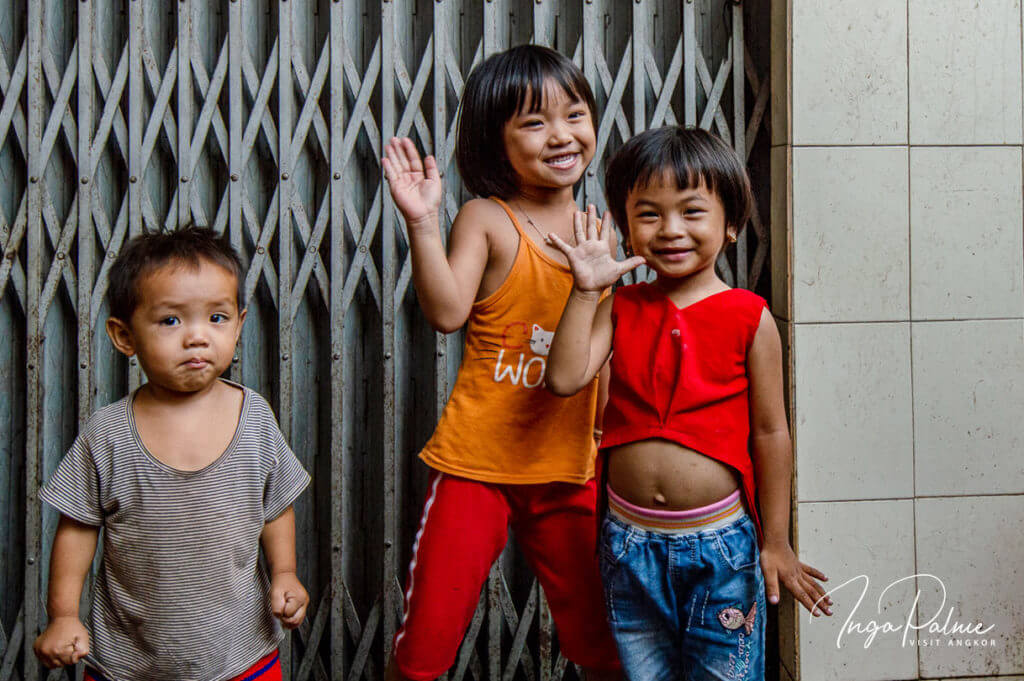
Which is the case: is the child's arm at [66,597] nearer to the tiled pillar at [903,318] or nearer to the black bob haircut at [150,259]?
the black bob haircut at [150,259]

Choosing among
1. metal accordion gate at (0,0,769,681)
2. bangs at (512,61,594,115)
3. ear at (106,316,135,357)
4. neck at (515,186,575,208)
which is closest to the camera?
ear at (106,316,135,357)

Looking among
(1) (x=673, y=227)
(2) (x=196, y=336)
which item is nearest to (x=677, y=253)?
(1) (x=673, y=227)

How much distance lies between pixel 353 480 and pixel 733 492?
67.6 inches

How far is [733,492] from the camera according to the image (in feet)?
7.06

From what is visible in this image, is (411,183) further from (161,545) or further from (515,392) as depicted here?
(161,545)

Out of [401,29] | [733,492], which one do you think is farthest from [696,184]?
[401,29]

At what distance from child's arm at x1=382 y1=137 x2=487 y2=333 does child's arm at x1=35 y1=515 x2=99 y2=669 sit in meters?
0.91

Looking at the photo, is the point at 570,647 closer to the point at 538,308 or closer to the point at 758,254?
the point at 538,308

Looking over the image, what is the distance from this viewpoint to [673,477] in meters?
2.11

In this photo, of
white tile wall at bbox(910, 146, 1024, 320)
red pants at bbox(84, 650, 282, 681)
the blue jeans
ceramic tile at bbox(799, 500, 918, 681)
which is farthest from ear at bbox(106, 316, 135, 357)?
white tile wall at bbox(910, 146, 1024, 320)

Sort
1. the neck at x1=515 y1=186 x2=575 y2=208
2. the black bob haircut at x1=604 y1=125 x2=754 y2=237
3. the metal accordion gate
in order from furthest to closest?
1. the metal accordion gate
2. the neck at x1=515 y1=186 x2=575 y2=208
3. the black bob haircut at x1=604 y1=125 x2=754 y2=237

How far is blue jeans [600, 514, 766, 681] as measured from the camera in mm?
2104

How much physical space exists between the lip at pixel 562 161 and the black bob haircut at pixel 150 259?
815 millimetres

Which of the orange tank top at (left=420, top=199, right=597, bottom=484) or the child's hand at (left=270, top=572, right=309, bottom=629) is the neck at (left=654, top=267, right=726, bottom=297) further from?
the child's hand at (left=270, top=572, right=309, bottom=629)
